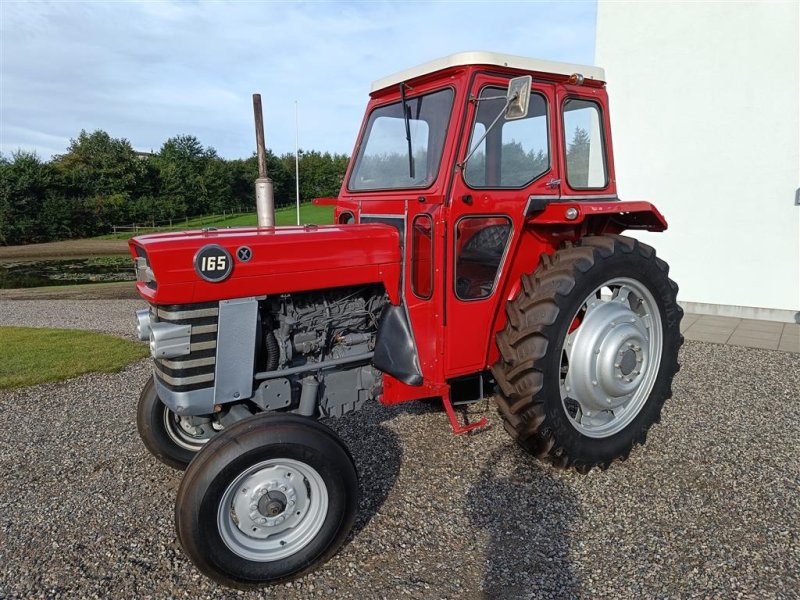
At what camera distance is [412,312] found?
3070 mm

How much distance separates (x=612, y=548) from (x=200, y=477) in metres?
2.01

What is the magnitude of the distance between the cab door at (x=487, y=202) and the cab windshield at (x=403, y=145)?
181mm

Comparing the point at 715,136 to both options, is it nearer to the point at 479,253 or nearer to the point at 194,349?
the point at 479,253

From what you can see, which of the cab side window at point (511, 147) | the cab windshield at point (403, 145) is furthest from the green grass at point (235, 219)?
the cab side window at point (511, 147)

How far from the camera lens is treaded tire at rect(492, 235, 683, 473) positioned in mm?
3021

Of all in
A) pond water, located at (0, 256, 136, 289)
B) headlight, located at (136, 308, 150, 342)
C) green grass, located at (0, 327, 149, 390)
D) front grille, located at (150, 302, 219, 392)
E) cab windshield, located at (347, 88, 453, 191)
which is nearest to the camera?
front grille, located at (150, 302, 219, 392)

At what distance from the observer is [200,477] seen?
7.70 ft

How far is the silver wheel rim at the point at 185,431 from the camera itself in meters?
3.50

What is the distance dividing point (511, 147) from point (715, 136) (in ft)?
20.1

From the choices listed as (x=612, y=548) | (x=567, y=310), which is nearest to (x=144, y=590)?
(x=612, y=548)

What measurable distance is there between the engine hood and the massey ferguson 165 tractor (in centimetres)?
1

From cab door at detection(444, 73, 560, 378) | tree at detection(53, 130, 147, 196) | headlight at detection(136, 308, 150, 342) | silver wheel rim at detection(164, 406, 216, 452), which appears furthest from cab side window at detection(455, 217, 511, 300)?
tree at detection(53, 130, 147, 196)

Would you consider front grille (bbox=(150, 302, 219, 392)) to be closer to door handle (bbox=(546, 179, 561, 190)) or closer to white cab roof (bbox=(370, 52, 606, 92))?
white cab roof (bbox=(370, 52, 606, 92))

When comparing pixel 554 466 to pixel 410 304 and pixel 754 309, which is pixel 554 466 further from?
pixel 754 309
